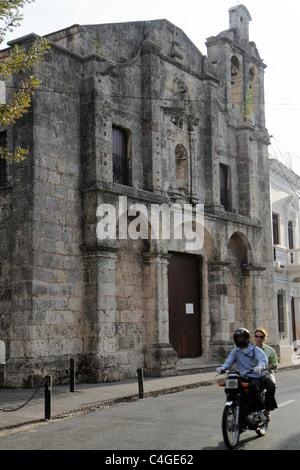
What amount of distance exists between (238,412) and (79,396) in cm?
534

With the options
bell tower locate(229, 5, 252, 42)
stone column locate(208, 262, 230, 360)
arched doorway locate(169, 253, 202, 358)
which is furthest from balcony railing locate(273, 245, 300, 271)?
bell tower locate(229, 5, 252, 42)

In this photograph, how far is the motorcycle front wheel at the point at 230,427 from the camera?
7016mm

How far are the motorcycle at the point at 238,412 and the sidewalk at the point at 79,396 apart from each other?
355cm

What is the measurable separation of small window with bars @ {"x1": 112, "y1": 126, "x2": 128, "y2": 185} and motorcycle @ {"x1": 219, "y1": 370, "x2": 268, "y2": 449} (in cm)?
962

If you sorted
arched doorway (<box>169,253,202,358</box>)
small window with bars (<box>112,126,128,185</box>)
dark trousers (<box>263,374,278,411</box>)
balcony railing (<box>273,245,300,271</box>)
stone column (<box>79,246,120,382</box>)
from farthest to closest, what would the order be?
balcony railing (<box>273,245,300,271</box>)
arched doorway (<box>169,253,202,358</box>)
small window with bars (<box>112,126,128,185</box>)
stone column (<box>79,246,120,382</box>)
dark trousers (<box>263,374,278,411</box>)

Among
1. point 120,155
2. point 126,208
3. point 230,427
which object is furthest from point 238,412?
point 120,155

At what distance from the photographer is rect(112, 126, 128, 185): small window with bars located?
16656mm

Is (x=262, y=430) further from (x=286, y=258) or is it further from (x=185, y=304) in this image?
(x=286, y=258)

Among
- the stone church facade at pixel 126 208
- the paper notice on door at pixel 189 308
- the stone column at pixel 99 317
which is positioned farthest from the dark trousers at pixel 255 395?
the paper notice on door at pixel 189 308

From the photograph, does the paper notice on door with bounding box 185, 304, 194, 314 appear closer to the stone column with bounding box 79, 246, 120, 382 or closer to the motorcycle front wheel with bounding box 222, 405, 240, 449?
the stone column with bounding box 79, 246, 120, 382
